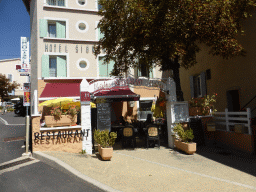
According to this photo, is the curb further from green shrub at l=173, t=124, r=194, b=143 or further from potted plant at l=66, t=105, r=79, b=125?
green shrub at l=173, t=124, r=194, b=143

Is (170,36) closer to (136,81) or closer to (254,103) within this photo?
(136,81)

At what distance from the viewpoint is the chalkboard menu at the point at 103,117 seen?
1068 centimetres

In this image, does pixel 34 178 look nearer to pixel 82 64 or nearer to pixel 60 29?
pixel 82 64

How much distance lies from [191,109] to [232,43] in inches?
123

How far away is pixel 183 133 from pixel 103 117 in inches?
192

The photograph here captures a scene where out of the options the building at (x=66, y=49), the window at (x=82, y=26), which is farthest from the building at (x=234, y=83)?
the window at (x=82, y=26)

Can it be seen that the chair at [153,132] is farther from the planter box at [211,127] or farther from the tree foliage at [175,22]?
the tree foliage at [175,22]

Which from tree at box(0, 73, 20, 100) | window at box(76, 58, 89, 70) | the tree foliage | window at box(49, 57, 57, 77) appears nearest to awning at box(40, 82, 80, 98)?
window at box(49, 57, 57, 77)

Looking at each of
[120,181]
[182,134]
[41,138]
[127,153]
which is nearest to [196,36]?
[182,134]

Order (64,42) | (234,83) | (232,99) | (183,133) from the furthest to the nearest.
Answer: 1. (64,42)
2. (232,99)
3. (234,83)
4. (183,133)

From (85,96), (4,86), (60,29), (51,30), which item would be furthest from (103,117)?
(4,86)

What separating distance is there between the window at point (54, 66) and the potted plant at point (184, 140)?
929cm

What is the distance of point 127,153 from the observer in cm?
762

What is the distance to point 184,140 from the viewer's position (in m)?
7.57
